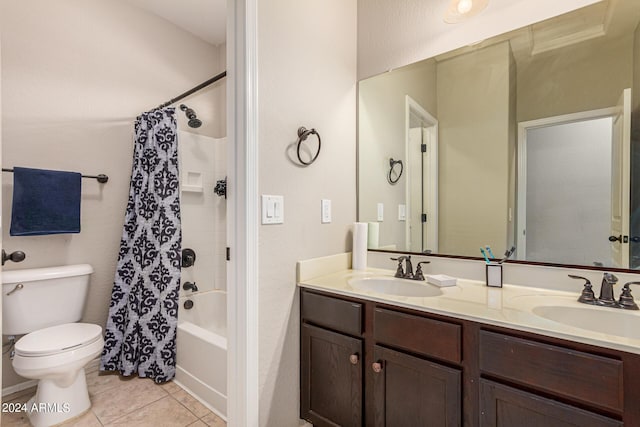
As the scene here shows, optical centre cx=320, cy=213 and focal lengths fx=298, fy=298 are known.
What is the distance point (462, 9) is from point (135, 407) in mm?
2801

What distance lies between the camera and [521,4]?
1.38 metres

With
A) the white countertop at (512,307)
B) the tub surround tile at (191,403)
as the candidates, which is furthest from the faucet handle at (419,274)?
the tub surround tile at (191,403)

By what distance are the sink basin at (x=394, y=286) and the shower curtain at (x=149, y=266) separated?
132 centimetres

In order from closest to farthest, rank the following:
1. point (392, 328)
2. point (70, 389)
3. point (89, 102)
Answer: point (392, 328), point (70, 389), point (89, 102)

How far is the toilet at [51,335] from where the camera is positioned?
1.54 m

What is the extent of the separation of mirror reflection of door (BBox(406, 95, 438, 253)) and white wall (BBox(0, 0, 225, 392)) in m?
1.98

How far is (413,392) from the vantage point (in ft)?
3.67

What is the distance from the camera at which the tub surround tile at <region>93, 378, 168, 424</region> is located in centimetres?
170

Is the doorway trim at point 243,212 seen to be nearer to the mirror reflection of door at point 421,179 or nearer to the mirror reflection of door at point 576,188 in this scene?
the mirror reflection of door at point 421,179

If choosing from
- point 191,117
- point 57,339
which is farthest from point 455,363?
point 191,117

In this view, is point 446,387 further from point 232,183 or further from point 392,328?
point 232,183

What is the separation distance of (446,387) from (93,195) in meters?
2.52

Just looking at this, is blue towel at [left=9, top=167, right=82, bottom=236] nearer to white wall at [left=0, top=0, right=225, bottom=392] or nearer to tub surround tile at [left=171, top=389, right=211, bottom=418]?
white wall at [left=0, top=0, right=225, bottom=392]

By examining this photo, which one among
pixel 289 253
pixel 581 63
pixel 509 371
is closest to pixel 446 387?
pixel 509 371
